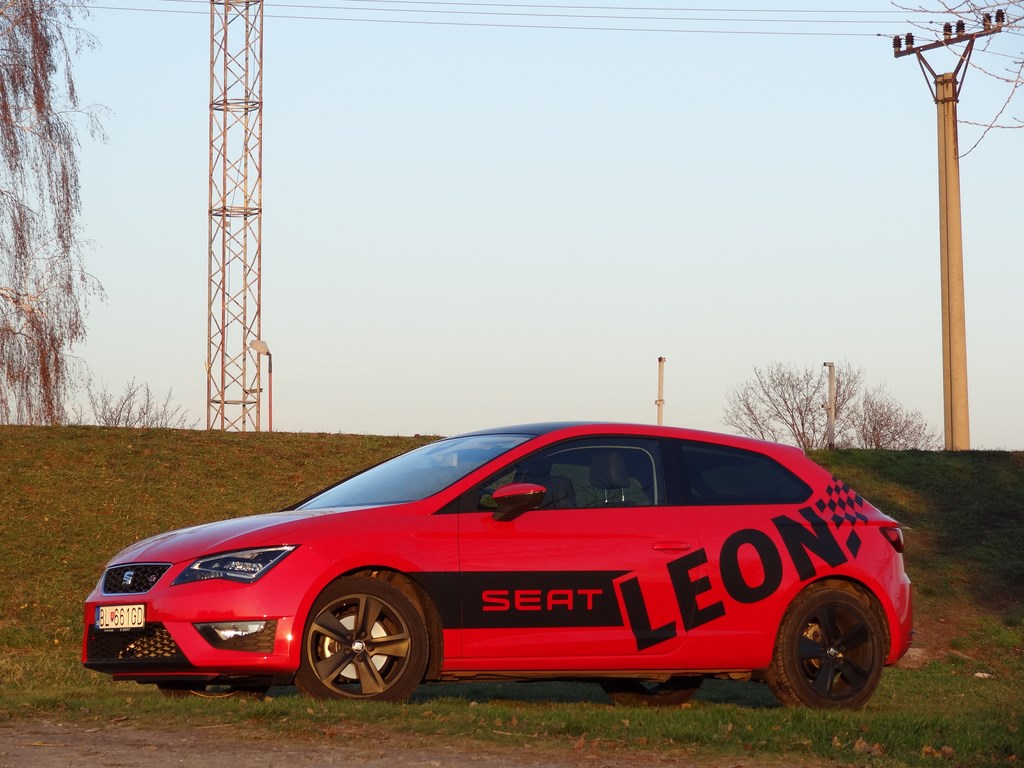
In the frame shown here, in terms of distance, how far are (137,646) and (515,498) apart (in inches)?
85.0

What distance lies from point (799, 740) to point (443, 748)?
5.84 ft

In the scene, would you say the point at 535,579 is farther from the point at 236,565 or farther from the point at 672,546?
the point at 236,565

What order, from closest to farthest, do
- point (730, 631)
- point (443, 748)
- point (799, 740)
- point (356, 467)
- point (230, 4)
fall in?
point (443, 748) → point (799, 740) → point (730, 631) → point (356, 467) → point (230, 4)

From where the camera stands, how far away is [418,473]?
892 centimetres

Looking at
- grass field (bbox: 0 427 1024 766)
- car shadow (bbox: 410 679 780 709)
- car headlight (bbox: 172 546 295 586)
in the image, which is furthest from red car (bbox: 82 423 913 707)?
car shadow (bbox: 410 679 780 709)

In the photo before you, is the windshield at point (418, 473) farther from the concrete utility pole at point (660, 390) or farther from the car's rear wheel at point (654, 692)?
the concrete utility pole at point (660, 390)

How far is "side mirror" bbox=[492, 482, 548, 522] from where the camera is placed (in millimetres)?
8234

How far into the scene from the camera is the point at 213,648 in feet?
25.7

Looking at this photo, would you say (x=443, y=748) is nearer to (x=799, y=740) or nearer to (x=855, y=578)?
(x=799, y=740)

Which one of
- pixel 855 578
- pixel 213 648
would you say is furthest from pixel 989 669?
pixel 213 648

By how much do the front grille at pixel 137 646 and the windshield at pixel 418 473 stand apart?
4.38ft

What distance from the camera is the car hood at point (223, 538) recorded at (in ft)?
26.2

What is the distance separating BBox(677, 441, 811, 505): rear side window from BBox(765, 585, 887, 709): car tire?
2.02 ft

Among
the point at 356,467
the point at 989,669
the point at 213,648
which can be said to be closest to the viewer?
the point at 213,648
